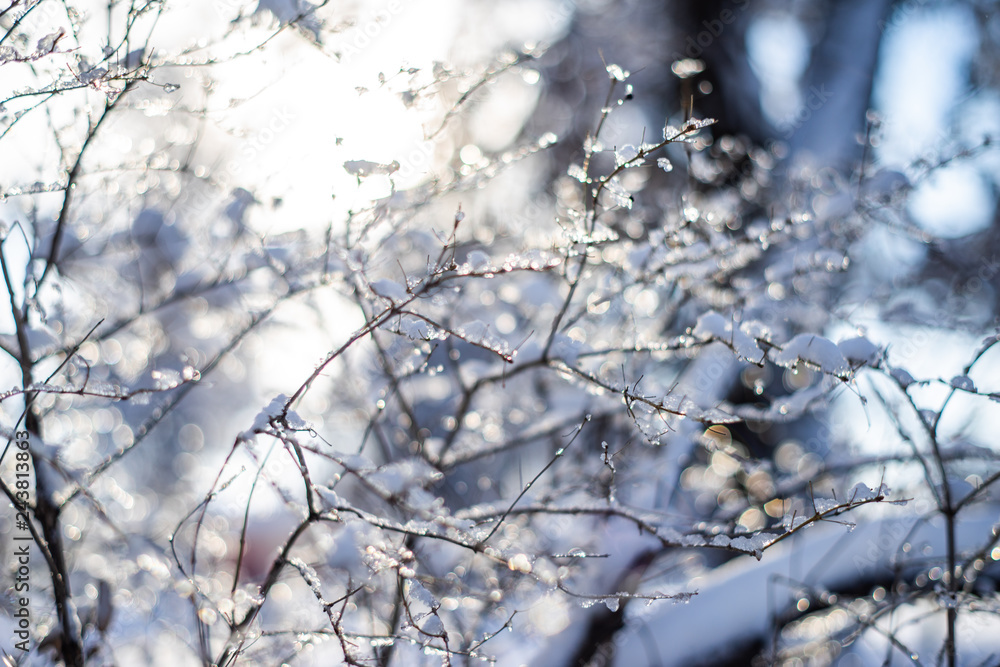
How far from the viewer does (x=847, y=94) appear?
5.64m

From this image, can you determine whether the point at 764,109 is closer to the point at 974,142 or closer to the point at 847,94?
the point at 847,94

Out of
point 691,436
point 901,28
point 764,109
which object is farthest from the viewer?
point 764,109

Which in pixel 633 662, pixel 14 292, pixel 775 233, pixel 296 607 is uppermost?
pixel 14 292

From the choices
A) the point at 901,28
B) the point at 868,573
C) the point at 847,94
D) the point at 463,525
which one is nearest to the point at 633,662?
the point at 868,573

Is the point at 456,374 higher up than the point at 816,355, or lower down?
higher up

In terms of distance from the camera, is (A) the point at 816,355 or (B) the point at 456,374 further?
(B) the point at 456,374

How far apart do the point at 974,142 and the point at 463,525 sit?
11.7 ft

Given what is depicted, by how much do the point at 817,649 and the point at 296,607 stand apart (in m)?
3.16

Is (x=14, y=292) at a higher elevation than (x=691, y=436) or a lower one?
higher

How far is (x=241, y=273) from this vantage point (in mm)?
2611

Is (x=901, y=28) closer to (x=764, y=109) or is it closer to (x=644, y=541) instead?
→ (x=764, y=109)

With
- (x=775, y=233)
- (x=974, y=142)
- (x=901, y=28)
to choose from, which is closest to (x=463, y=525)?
(x=775, y=233)

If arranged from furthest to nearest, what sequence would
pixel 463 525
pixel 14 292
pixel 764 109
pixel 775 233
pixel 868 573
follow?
pixel 764 109 → pixel 868 573 → pixel 775 233 → pixel 14 292 → pixel 463 525

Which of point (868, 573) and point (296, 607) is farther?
point (296, 607)
